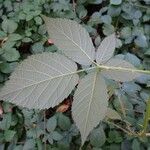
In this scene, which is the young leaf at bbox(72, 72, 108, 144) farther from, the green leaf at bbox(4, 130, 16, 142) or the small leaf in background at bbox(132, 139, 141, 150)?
the green leaf at bbox(4, 130, 16, 142)

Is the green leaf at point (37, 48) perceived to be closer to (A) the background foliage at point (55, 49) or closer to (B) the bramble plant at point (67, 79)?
(A) the background foliage at point (55, 49)

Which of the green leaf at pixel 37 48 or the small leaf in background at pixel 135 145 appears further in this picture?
the green leaf at pixel 37 48

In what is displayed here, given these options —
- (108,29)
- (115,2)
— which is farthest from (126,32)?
(115,2)

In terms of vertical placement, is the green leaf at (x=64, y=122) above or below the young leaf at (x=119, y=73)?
below

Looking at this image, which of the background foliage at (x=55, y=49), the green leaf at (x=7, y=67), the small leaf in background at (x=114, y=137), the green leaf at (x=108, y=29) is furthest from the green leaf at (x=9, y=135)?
the green leaf at (x=108, y=29)

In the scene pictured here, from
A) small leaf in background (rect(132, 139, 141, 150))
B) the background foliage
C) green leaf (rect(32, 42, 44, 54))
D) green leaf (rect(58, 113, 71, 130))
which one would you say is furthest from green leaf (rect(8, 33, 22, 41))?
small leaf in background (rect(132, 139, 141, 150))

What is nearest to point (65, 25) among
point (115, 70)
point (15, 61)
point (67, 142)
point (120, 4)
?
point (115, 70)

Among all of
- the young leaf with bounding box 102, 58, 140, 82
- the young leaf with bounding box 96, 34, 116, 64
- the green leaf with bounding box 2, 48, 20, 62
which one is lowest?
the green leaf with bounding box 2, 48, 20, 62
